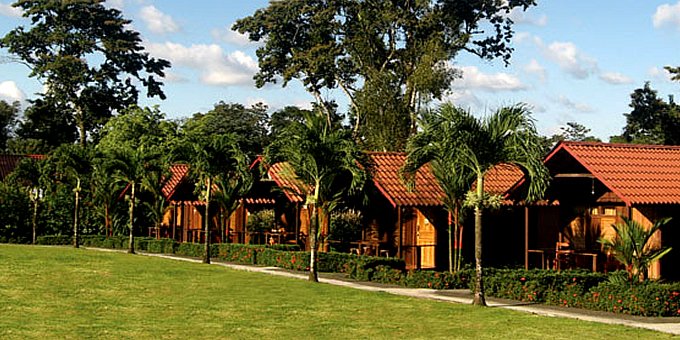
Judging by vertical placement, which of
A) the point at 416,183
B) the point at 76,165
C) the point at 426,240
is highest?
the point at 76,165

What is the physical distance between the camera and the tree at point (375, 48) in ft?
166

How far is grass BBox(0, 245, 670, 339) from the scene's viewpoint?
16.2 metres

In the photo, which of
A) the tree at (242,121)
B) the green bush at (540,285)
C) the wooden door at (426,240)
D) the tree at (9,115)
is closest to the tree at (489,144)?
the green bush at (540,285)

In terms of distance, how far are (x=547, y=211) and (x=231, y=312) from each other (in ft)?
45.8

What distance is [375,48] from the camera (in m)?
54.8

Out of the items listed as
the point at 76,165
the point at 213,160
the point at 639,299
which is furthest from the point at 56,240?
the point at 639,299

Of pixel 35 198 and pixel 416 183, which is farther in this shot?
pixel 35 198

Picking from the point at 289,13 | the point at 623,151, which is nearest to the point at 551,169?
the point at 623,151

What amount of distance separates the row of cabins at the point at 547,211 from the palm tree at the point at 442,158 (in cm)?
144

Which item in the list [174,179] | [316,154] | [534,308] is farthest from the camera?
[174,179]

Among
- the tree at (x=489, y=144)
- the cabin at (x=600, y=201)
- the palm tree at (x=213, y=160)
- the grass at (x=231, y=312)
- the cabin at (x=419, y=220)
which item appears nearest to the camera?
the grass at (x=231, y=312)

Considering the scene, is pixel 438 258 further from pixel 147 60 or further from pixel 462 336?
pixel 147 60

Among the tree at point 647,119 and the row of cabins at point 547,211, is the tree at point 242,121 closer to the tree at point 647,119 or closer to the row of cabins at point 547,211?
the tree at point 647,119

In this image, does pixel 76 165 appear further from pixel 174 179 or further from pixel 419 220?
pixel 419 220
